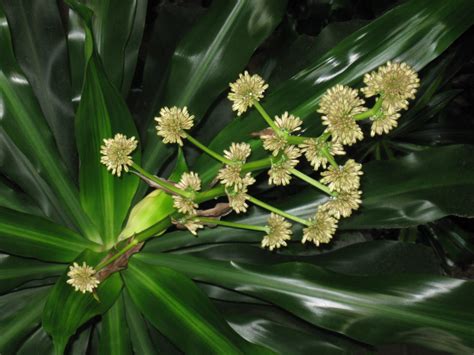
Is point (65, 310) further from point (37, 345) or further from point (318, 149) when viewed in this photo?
point (318, 149)

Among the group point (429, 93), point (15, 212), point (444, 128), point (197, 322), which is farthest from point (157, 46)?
point (444, 128)

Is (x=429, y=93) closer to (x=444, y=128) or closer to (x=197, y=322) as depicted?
(x=444, y=128)

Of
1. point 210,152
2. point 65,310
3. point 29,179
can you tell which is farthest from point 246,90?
point 29,179

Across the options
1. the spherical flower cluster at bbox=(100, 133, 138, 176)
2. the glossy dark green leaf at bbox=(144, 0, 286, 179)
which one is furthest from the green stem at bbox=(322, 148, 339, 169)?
the glossy dark green leaf at bbox=(144, 0, 286, 179)

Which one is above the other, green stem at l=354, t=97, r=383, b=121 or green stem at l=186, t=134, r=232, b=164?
green stem at l=354, t=97, r=383, b=121

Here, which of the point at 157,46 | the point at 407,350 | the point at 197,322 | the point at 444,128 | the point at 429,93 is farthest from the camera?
the point at 407,350

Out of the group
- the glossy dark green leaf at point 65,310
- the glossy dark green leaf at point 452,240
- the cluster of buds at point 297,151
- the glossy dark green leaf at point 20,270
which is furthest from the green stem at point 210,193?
the glossy dark green leaf at point 452,240

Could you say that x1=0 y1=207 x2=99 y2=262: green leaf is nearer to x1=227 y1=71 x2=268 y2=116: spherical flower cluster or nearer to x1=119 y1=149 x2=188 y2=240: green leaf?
x1=119 y1=149 x2=188 y2=240: green leaf
